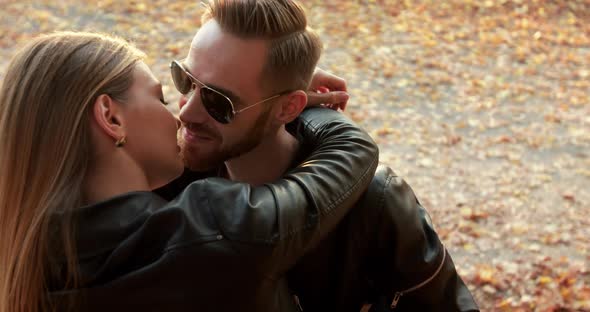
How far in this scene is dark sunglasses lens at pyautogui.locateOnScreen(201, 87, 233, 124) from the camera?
240 centimetres

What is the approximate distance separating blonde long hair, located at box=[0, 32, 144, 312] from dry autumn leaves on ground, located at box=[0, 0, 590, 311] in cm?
344

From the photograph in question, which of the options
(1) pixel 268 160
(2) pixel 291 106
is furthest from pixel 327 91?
(1) pixel 268 160

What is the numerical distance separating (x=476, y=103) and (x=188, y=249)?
600cm

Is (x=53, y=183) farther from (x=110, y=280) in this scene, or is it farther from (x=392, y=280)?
(x=392, y=280)

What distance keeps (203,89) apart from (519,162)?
4.59m

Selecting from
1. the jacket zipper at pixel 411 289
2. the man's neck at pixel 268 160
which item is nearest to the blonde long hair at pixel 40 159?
the man's neck at pixel 268 160

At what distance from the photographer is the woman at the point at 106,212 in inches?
72.2

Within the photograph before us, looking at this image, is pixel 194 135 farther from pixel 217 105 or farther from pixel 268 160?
pixel 268 160

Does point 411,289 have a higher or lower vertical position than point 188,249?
lower

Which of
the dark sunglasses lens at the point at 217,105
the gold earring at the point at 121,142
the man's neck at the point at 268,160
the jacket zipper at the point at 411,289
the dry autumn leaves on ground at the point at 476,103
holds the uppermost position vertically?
the gold earring at the point at 121,142

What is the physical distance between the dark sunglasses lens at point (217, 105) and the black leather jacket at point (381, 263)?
555mm

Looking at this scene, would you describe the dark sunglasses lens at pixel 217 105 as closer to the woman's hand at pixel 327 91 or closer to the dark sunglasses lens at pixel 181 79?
the dark sunglasses lens at pixel 181 79

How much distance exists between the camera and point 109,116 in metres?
1.99

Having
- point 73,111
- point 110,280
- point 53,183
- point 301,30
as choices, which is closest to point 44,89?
point 73,111
